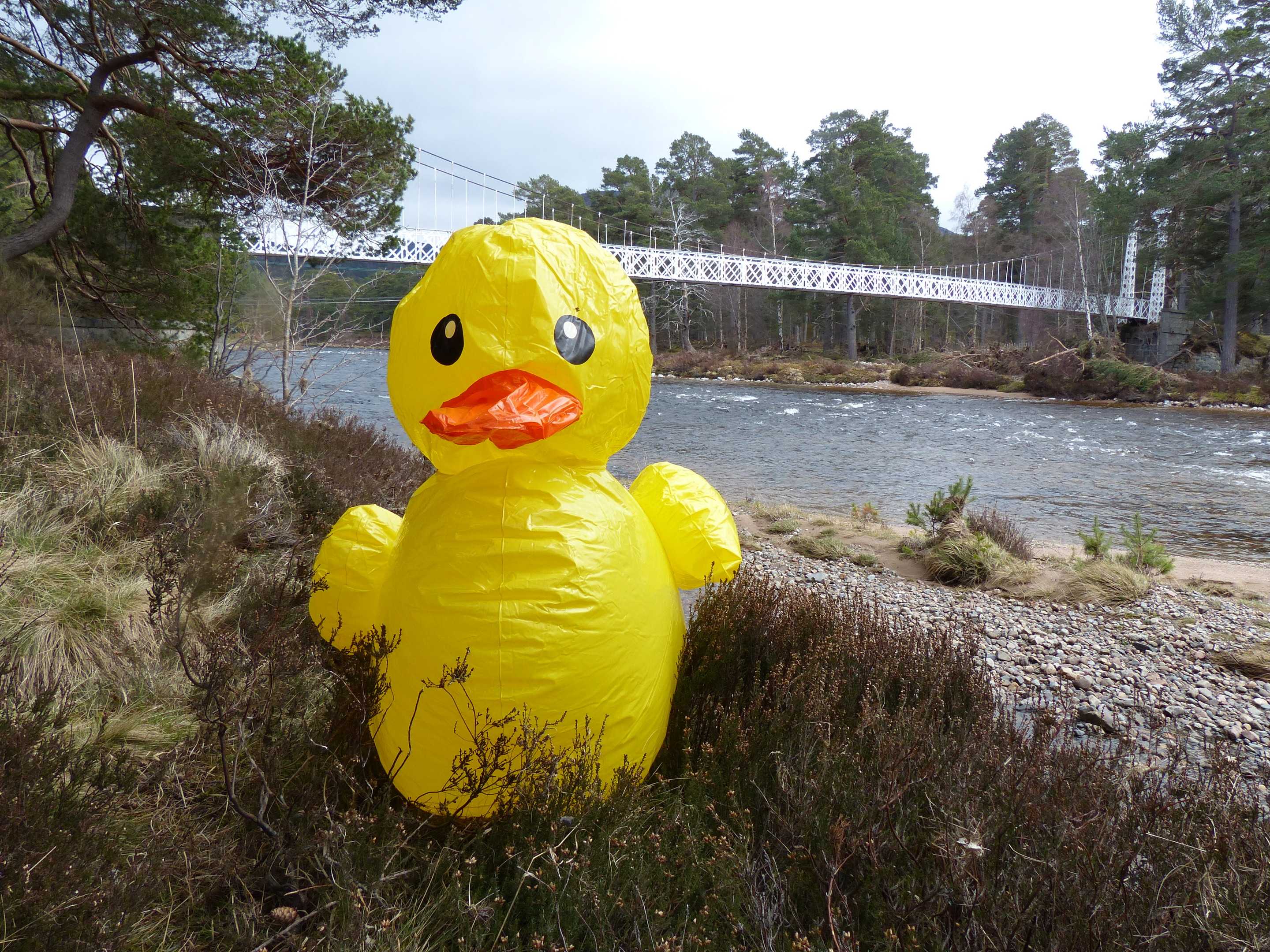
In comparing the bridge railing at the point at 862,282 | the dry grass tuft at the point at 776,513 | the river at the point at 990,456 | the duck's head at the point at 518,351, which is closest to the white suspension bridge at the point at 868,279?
the bridge railing at the point at 862,282

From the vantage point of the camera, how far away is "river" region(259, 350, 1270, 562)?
9773 millimetres

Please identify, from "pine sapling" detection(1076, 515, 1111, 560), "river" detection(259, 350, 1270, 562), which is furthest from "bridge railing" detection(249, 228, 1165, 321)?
"pine sapling" detection(1076, 515, 1111, 560)

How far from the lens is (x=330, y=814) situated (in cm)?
155

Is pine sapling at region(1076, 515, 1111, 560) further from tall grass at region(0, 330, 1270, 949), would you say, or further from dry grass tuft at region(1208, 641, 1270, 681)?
tall grass at region(0, 330, 1270, 949)

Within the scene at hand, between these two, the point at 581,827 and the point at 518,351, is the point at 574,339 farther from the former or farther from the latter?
the point at 581,827

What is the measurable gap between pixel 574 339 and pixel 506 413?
33cm

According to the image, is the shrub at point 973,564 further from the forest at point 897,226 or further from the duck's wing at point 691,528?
the forest at point 897,226

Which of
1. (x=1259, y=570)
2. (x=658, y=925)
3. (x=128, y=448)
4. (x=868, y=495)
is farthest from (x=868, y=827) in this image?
(x=868, y=495)

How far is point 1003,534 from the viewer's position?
22.3 ft

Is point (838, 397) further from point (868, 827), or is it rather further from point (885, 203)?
point (868, 827)

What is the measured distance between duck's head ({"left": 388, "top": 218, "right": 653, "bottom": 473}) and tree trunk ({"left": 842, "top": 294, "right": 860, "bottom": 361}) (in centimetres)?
4052

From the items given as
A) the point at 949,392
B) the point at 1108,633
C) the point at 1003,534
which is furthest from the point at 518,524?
the point at 949,392

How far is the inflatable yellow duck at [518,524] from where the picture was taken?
1.72m

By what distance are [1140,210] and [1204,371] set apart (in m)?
7.32
